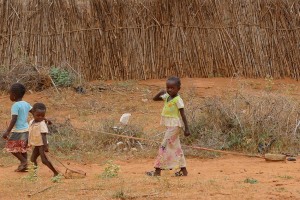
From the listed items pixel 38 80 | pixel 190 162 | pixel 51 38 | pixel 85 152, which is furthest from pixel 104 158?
pixel 51 38

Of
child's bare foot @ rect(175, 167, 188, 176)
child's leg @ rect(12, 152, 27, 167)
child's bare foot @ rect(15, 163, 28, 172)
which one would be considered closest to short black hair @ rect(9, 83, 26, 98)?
child's leg @ rect(12, 152, 27, 167)

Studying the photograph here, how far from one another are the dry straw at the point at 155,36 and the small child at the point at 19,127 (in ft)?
17.9

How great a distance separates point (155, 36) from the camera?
528 inches

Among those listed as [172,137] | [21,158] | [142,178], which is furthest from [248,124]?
[21,158]

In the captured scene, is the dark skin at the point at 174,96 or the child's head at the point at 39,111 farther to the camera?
the child's head at the point at 39,111

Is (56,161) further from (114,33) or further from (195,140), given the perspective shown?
(114,33)

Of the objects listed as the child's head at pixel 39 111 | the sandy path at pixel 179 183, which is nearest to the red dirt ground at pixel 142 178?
the sandy path at pixel 179 183

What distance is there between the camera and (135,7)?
43.5ft

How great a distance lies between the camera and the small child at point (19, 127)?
7281mm

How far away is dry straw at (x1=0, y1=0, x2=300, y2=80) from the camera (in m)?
12.9

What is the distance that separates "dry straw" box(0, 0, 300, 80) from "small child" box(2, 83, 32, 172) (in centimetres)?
546

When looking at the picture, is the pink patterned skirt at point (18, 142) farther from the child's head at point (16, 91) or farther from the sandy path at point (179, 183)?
the child's head at point (16, 91)

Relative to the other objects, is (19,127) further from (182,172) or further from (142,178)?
(182,172)

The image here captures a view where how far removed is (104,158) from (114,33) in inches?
224
